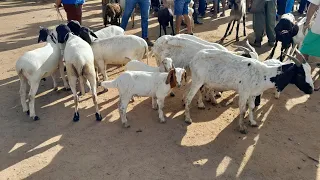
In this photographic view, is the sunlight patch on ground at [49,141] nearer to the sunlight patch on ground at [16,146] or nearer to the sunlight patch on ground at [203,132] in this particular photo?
the sunlight patch on ground at [16,146]

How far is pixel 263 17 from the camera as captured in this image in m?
9.77

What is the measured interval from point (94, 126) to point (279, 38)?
17.0ft

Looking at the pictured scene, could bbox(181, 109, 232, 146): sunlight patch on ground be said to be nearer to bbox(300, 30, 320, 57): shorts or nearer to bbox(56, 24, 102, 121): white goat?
bbox(56, 24, 102, 121): white goat

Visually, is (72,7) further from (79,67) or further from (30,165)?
(30,165)

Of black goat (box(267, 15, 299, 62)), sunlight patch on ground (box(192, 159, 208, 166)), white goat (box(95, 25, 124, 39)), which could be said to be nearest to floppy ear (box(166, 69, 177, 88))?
sunlight patch on ground (box(192, 159, 208, 166))

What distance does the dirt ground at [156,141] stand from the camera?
4.74 metres

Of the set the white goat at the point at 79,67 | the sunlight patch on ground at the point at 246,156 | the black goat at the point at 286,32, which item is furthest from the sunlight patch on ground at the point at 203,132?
the black goat at the point at 286,32

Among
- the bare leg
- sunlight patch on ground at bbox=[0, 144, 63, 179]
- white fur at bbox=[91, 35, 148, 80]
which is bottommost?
sunlight patch on ground at bbox=[0, 144, 63, 179]

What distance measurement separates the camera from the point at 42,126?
230 inches

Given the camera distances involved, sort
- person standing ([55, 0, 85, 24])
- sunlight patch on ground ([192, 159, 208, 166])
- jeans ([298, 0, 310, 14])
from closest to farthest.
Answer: sunlight patch on ground ([192, 159, 208, 166]) < person standing ([55, 0, 85, 24]) < jeans ([298, 0, 310, 14])

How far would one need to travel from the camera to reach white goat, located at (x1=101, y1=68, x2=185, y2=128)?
18.2 ft

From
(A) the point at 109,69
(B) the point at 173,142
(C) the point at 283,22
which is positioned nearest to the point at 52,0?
(A) the point at 109,69

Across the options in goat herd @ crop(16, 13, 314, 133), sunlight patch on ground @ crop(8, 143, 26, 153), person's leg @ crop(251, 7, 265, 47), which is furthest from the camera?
person's leg @ crop(251, 7, 265, 47)

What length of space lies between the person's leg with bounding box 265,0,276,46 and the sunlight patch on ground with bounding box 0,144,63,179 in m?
7.33
